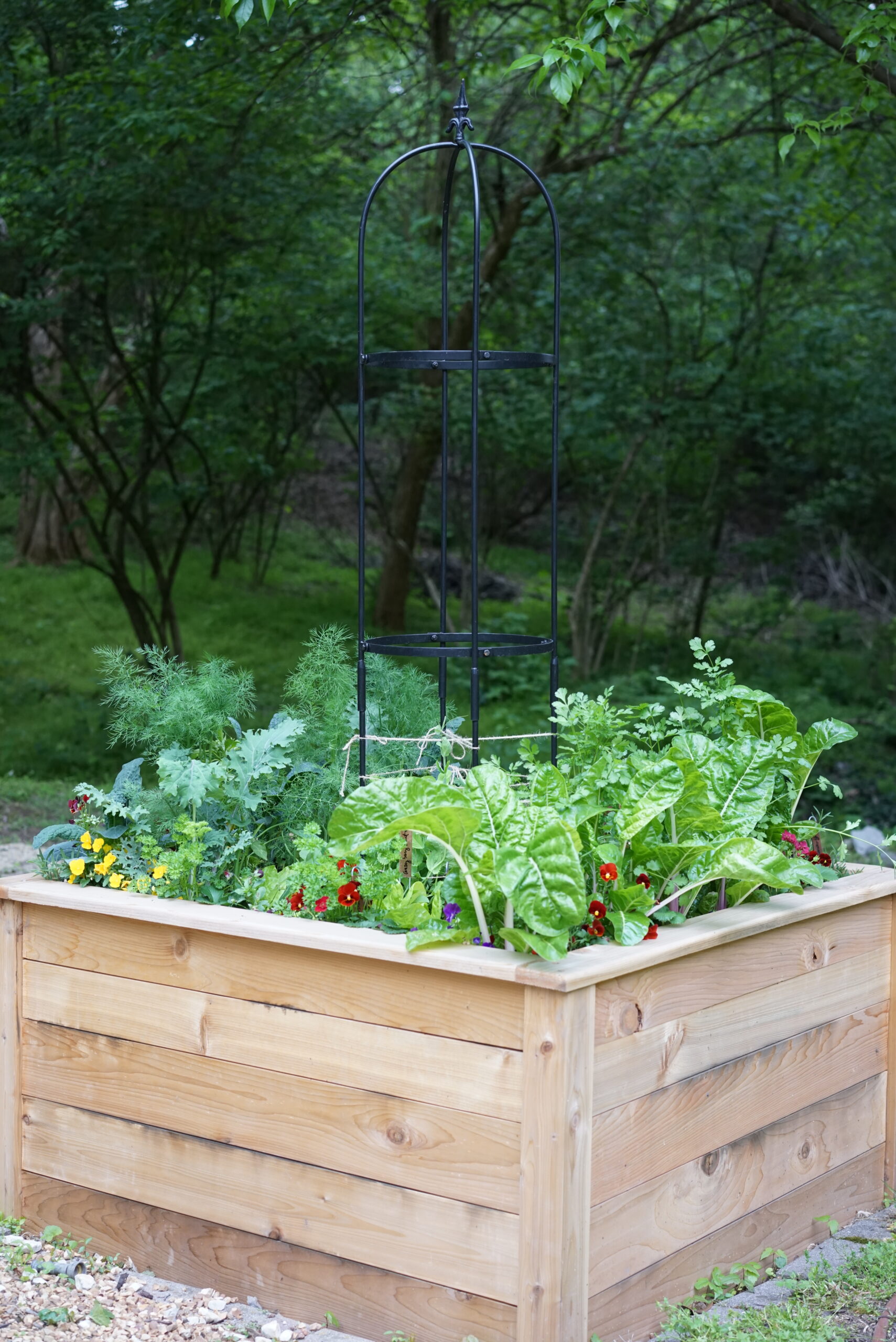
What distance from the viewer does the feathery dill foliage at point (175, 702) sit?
3008 millimetres

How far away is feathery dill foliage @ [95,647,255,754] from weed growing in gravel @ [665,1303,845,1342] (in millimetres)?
1561

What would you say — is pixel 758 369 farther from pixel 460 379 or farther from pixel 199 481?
pixel 199 481

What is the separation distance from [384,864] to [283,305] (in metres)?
7.14

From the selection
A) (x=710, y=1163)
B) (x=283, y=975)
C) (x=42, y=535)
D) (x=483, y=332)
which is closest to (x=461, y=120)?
(x=283, y=975)

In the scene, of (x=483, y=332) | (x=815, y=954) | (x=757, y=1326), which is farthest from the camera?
(x=483, y=332)

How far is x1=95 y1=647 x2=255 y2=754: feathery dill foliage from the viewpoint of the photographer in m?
3.01

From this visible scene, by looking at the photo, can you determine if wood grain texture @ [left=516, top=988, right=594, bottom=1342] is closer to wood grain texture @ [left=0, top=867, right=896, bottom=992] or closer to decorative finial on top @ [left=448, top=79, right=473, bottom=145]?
wood grain texture @ [left=0, top=867, right=896, bottom=992]

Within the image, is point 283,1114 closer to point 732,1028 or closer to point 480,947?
point 480,947

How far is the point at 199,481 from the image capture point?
10961mm

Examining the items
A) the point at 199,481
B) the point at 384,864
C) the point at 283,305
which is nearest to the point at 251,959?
the point at 384,864

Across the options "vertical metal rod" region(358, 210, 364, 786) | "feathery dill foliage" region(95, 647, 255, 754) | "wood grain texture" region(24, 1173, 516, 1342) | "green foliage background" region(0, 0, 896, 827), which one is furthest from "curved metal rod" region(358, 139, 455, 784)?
"green foliage background" region(0, 0, 896, 827)

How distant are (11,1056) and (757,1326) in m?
1.49

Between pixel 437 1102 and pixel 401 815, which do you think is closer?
pixel 437 1102

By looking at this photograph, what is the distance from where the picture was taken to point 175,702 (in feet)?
9.80
